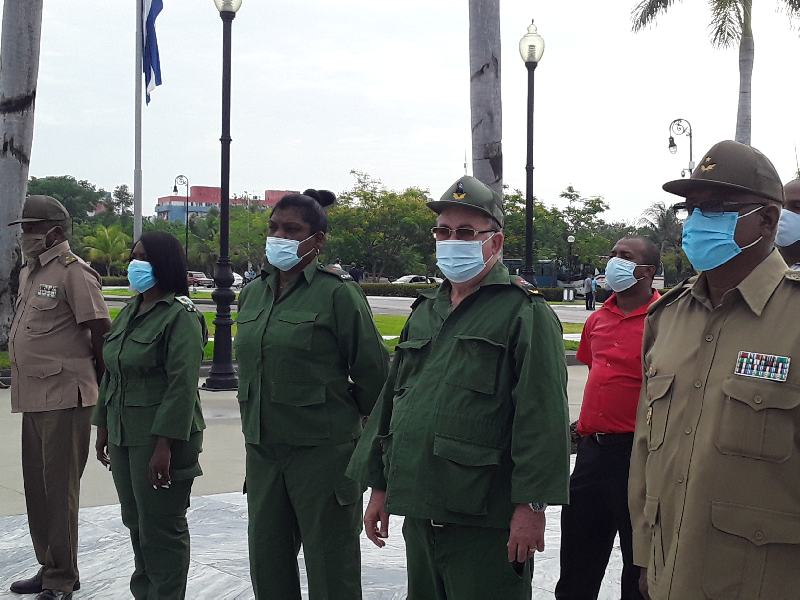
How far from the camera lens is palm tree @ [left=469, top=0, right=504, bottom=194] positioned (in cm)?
800

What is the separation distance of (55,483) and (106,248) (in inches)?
2812

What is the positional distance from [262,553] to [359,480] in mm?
760

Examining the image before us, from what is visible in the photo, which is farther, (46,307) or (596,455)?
(46,307)

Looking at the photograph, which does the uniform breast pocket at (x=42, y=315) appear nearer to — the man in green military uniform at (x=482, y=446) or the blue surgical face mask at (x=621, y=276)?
the man in green military uniform at (x=482, y=446)

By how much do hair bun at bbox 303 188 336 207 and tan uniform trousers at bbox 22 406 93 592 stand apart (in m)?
1.79

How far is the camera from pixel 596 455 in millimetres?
4395

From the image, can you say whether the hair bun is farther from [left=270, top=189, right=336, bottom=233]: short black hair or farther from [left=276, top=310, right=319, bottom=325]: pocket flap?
[left=276, top=310, right=319, bottom=325]: pocket flap

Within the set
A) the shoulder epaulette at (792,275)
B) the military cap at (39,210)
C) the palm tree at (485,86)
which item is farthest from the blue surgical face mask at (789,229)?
the palm tree at (485,86)

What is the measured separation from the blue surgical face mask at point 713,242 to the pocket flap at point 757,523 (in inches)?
26.8

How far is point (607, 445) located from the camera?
436 centimetres

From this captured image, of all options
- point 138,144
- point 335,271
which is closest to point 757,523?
point 335,271

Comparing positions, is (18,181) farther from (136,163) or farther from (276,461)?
(276,461)

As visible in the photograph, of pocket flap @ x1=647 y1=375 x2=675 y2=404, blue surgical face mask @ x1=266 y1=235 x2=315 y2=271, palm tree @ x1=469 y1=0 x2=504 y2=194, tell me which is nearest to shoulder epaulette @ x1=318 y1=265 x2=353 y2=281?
blue surgical face mask @ x1=266 y1=235 x2=315 y2=271

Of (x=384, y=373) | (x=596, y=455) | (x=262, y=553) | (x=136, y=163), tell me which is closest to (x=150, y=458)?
(x=262, y=553)
